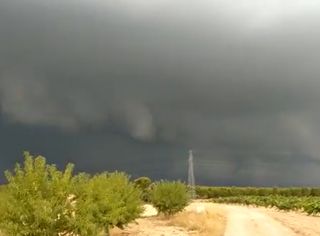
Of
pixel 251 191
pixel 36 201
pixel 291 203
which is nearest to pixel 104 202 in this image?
pixel 36 201

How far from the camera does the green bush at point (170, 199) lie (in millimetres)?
61000

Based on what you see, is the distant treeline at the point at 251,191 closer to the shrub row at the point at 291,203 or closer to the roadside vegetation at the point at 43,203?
the shrub row at the point at 291,203

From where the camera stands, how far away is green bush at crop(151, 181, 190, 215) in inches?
2402

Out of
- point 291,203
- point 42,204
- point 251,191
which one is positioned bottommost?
point 42,204

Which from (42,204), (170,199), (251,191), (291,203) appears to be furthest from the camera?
(251,191)

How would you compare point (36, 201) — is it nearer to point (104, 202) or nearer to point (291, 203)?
point (104, 202)

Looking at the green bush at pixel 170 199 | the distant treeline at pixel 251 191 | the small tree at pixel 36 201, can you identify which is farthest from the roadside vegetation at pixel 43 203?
the distant treeline at pixel 251 191

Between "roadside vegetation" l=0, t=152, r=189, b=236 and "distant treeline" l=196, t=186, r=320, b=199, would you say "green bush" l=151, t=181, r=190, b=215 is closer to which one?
"roadside vegetation" l=0, t=152, r=189, b=236

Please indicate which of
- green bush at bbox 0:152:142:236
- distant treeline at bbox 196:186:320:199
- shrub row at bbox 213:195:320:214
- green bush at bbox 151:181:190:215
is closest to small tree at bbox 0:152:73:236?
green bush at bbox 0:152:142:236

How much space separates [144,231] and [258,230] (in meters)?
8.71

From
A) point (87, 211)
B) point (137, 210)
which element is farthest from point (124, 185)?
point (87, 211)

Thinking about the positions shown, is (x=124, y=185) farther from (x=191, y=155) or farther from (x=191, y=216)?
(x=191, y=155)

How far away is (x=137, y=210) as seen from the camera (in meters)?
41.8

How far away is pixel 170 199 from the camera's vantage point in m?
61.1
